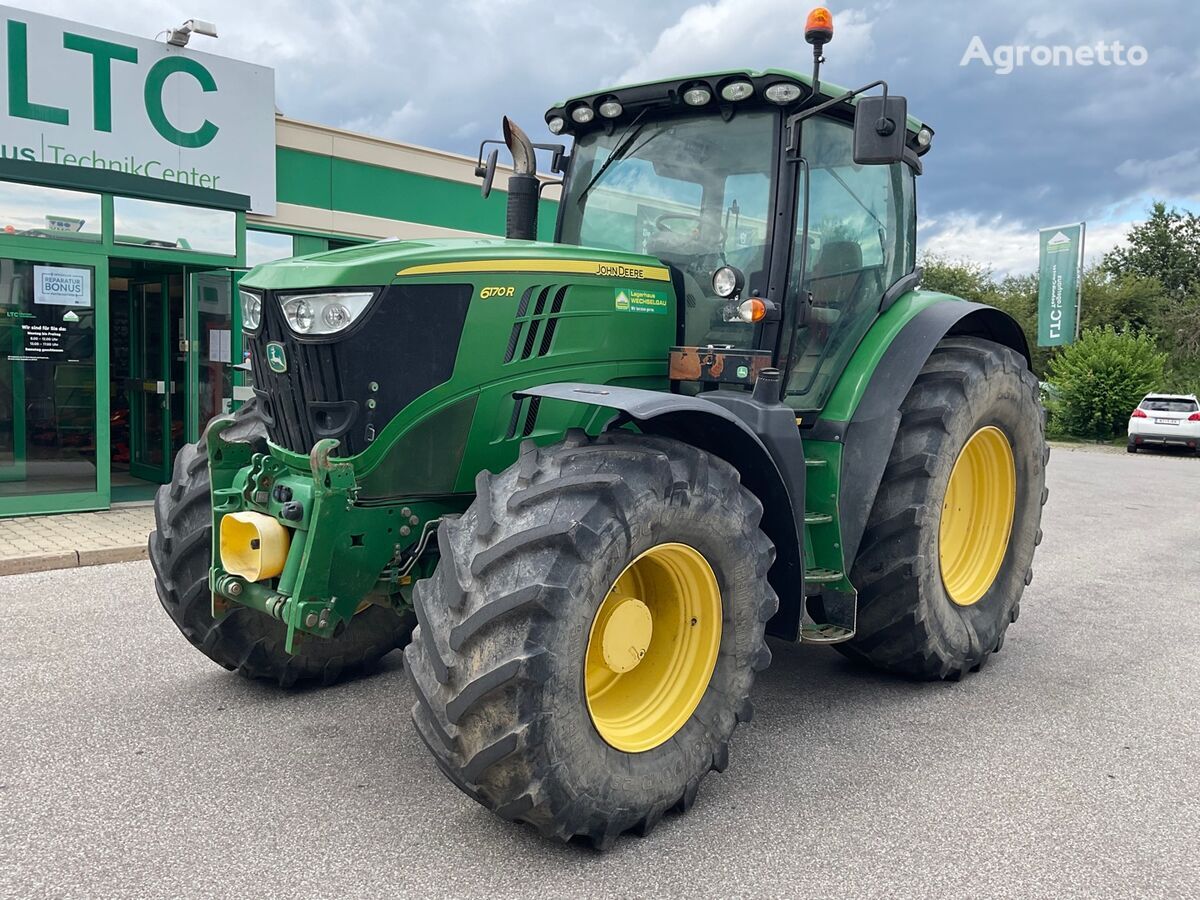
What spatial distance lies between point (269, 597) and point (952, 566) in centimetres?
332

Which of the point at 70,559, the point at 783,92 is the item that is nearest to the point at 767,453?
the point at 783,92

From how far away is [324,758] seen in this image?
3.68m

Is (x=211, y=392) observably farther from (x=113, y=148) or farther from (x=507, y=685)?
(x=507, y=685)

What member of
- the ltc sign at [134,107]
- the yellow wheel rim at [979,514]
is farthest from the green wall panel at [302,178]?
the yellow wheel rim at [979,514]

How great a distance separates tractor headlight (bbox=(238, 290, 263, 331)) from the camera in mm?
3579

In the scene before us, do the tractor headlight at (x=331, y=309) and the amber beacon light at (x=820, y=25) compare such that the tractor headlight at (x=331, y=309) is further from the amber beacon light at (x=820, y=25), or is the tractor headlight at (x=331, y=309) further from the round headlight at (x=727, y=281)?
the amber beacon light at (x=820, y=25)

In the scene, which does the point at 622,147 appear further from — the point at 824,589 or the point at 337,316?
the point at 824,589

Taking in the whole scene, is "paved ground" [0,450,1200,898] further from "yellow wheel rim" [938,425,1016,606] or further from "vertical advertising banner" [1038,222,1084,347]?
"vertical advertising banner" [1038,222,1084,347]

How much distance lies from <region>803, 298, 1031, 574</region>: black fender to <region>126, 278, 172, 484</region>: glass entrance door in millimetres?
8274

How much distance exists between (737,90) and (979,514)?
2.57m

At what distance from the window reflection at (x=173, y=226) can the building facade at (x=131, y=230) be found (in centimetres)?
1

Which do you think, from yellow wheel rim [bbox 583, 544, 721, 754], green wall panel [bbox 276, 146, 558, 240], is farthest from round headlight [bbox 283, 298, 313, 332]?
green wall panel [bbox 276, 146, 558, 240]

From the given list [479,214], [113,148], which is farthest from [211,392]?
[479,214]

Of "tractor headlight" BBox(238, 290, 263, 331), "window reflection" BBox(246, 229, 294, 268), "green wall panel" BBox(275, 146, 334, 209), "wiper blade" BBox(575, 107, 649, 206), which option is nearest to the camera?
"tractor headlight" BBox(238, 290, 263, 331)
